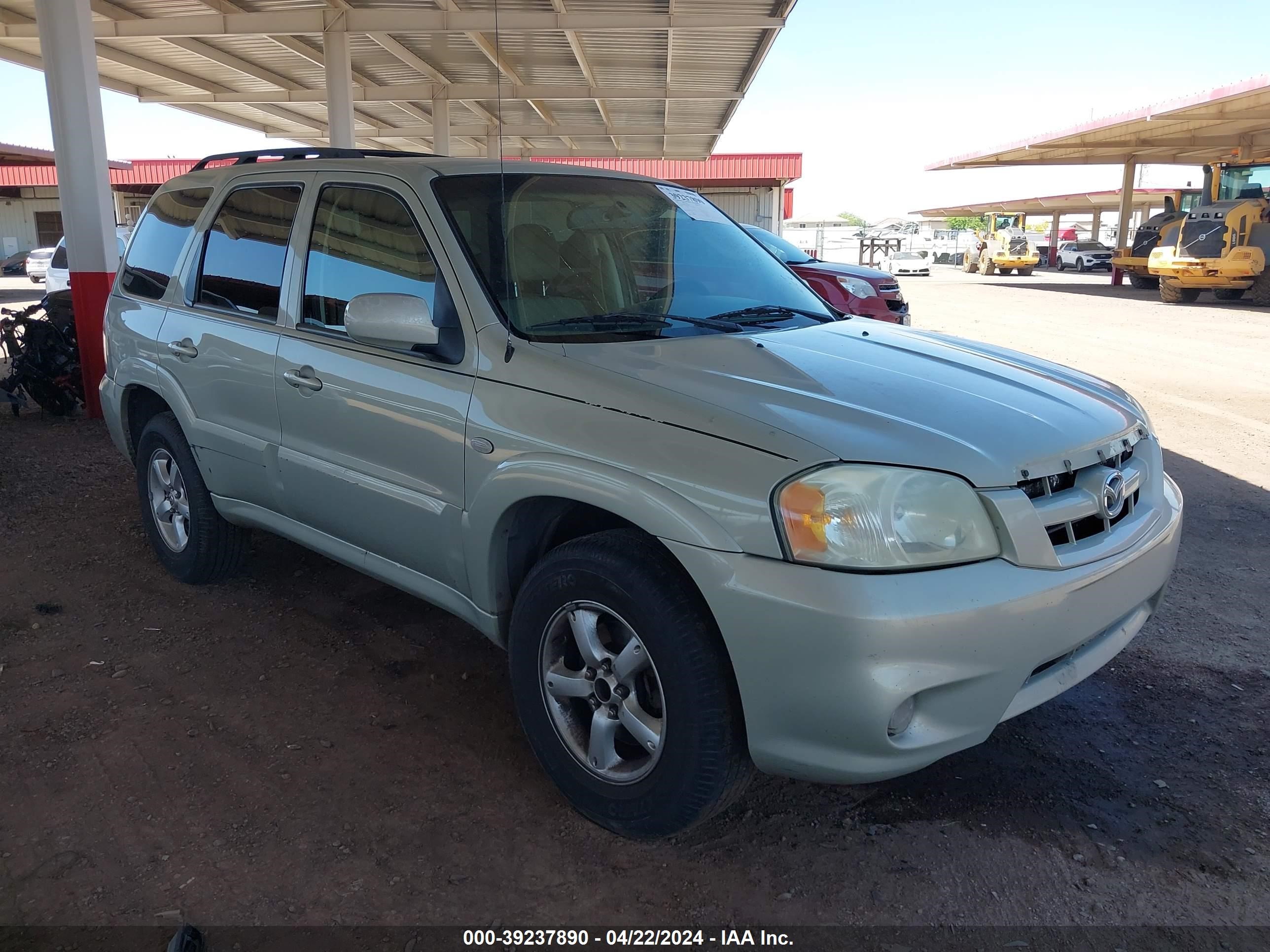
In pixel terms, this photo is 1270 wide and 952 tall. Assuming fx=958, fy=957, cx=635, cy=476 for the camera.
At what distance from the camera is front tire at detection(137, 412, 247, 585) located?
4.35 metres

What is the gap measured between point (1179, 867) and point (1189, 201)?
3475cm

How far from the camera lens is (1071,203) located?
62.5 m

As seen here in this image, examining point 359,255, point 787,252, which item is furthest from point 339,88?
point 359,255

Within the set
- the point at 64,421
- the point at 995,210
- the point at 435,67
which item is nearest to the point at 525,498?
the point at 64,421

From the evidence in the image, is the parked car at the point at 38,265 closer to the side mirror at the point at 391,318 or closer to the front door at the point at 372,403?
the front door at the point at 372,403

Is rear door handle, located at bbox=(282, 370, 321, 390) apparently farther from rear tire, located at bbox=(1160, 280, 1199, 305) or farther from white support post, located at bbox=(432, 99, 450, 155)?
rear tire, located at bbox=(1160, 280, 1199, 305)

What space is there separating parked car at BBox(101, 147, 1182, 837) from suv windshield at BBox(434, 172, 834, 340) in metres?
0.01

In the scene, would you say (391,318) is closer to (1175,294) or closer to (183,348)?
(183,348)

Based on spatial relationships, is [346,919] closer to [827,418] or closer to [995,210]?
[827,418]

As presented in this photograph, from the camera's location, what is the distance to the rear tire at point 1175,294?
23034 millimetres

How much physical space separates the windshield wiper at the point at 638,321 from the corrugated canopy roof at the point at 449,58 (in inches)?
210

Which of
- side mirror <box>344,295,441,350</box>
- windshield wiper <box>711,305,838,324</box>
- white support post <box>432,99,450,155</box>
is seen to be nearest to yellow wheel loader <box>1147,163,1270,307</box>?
white support post <box>432,99,450,155</box>

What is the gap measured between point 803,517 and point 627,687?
2.35ft

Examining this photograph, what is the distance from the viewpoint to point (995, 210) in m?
72.8
